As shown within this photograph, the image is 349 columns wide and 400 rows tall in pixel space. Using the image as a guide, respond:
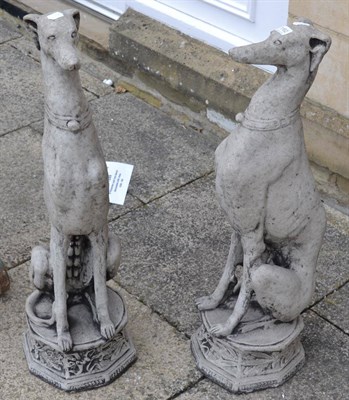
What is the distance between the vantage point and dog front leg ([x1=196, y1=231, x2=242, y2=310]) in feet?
13.3

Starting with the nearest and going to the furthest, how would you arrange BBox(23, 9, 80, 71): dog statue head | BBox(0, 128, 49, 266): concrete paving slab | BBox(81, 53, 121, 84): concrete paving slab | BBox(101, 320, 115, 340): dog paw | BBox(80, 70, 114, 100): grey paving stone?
BBox(23, 9, 80, 71): dog statue head → BBox(101, 320, 115, 340): dog paw → BBox(0, 128, 49, 266): concrete paving slab → BBox(80, 70, 114, 100): grey paving stone → BBox(81, 53, 121, 84): concrete paving slab

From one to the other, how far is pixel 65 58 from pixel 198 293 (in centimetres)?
173

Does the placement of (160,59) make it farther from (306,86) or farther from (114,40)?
(306,86)

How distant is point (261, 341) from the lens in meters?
3.98

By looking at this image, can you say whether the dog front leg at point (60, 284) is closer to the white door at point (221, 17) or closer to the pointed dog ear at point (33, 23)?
the pointed dog ear at point (33, 23)

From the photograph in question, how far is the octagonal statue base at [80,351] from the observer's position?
4.01 metres

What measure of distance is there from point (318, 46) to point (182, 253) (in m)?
1.81

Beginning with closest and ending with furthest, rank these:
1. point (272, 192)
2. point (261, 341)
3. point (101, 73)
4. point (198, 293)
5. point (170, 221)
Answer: point (272, 192), point (261, 341), point (198, 293), point (170, 221), point (101, 73)

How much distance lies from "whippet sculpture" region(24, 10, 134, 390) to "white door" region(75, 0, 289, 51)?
7.64ft

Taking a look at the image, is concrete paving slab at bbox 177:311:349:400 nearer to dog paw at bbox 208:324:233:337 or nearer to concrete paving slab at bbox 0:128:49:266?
dog paw at bbox 208:324:233:337

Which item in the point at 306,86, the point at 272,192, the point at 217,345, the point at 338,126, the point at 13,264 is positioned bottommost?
the point at 13,264

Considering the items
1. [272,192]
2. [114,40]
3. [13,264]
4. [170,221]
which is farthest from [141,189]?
[272,192]

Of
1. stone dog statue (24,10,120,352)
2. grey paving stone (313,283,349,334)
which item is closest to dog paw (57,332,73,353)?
stone dog statue (24,10,120,352)

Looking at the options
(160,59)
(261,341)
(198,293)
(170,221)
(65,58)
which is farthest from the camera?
(160,59)
